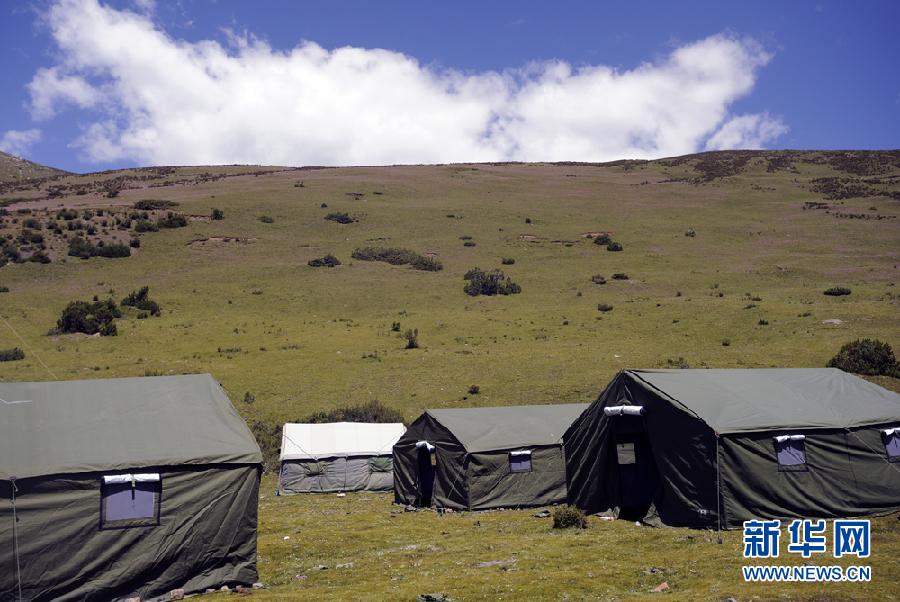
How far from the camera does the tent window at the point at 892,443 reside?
17844 millimetres

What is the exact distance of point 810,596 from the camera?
1111 cm

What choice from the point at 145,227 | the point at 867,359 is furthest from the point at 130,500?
the point at 145,227

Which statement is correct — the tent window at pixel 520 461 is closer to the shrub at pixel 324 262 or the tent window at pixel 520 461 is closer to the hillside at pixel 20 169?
the shrub at pixel 324 262

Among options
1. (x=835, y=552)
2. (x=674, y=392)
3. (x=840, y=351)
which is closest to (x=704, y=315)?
(x=840, y=351)

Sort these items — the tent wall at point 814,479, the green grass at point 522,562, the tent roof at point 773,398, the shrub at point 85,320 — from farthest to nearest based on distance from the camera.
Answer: the shrub at point 85,320 < the tent roof at point 773,398 < the tent wall at point 814,479 < the green grass at point 522,562

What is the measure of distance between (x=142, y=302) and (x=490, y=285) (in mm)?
26179

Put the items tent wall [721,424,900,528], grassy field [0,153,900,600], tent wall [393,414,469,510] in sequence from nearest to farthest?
grassy field [0,153,900,600], tent wall [721,424,900,528], tent wall [393,414,469,510]

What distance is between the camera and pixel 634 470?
1909 cm

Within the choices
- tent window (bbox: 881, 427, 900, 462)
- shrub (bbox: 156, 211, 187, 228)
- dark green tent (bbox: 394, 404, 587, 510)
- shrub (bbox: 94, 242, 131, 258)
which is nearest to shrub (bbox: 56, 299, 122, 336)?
shrub (bbox: 94, 242, 131, 258)

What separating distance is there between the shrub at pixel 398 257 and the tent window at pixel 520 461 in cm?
4635

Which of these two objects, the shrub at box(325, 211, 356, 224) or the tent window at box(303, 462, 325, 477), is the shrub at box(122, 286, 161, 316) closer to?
the shrub at box(325, 211, 356, 224)

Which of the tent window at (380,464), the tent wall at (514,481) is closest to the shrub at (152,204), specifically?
the tent window at (380,464)

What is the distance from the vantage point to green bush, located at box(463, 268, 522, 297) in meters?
61.9

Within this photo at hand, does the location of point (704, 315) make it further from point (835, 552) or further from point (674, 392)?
point (835, 552)
